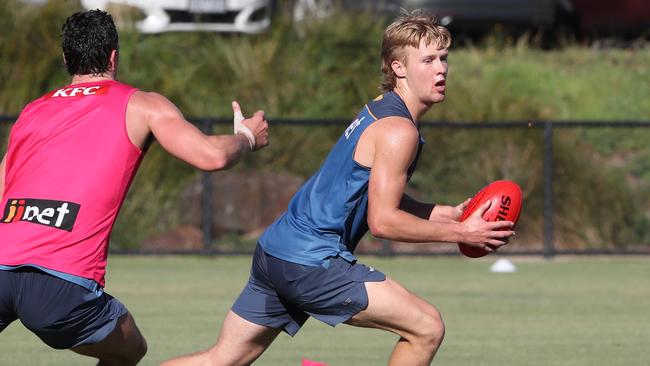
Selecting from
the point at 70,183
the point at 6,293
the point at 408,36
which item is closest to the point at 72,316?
the point at 6,293

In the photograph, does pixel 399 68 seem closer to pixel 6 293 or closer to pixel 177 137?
pixel 177 137

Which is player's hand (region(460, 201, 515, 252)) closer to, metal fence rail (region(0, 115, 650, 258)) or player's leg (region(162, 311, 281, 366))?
player's leg (region(162, 311, 281, 366))

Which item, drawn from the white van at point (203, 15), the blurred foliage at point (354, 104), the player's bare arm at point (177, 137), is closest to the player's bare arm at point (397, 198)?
the player's bare arm at point (177, 137)

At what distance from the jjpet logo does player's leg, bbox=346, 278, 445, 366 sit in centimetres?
135

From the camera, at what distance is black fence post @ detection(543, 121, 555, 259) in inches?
651

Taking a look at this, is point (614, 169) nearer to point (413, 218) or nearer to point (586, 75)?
point (586, 75)

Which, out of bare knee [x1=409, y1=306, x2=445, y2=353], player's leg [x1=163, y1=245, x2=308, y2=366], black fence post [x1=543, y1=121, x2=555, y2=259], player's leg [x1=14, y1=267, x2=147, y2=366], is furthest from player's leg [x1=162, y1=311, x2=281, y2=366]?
black fence post [x1=543, y1=121, x2=555, y2=259]

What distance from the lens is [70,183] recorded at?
5645 millimetres

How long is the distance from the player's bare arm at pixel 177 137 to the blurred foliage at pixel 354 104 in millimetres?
11196

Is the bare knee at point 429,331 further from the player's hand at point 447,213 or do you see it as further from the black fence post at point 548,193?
the black fence post at point 548,193

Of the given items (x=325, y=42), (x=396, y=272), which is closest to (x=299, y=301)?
(x=396, y=272)

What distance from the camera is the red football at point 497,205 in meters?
6.37

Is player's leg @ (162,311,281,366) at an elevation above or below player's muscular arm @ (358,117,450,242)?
below

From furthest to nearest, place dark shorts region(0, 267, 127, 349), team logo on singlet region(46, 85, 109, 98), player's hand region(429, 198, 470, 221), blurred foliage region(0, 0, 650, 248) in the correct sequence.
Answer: blurred foliage region(0, 0, 650, 248) → player's hand region(429, 198, 470, 221) → team logo on singlet region(46, 85, 109, 98) → dark shorts region(0, 267, 127, 349)
